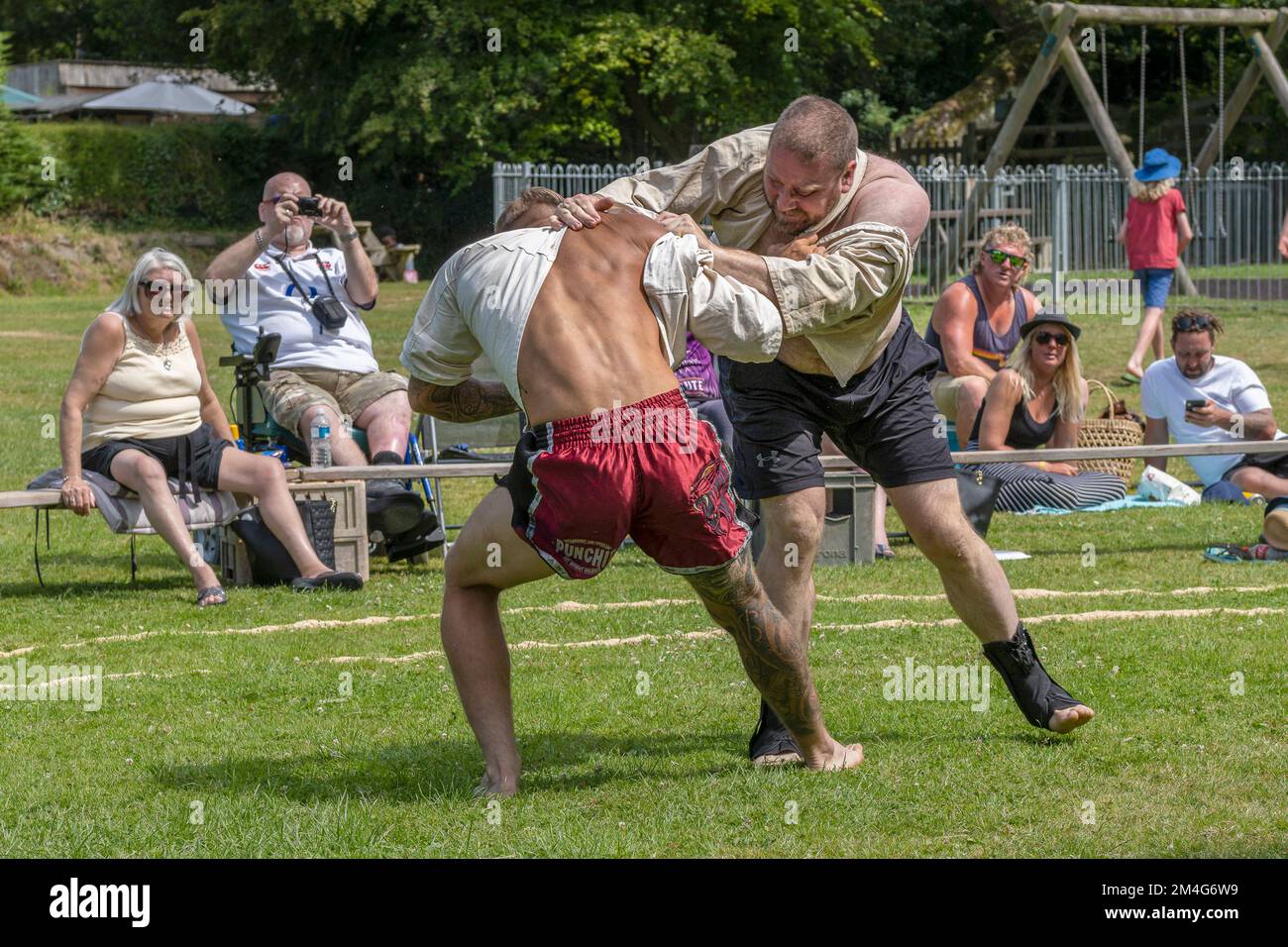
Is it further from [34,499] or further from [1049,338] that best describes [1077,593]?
[34,499]

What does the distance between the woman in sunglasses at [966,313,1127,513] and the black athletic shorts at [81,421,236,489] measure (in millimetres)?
4372

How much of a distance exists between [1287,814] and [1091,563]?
4203mm

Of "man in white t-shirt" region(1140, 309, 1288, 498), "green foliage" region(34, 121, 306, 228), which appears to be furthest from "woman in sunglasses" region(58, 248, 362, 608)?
"green foliage" region(34, 121, 306, 228)

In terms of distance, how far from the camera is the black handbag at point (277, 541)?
26.9 feet

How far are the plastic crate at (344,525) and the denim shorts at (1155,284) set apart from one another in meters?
10.2

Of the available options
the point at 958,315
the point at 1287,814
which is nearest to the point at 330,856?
the point at 1287,814

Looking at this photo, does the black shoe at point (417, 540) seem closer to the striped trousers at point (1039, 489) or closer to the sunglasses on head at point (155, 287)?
the sunglasses on head at point (155, 287)

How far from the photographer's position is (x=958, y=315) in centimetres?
1017

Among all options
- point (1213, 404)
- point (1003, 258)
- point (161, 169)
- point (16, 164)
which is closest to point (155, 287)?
point (1003, 258)

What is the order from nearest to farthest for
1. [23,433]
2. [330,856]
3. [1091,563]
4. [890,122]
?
[330,856]
[1091,563]
[23,433]
[890,122]

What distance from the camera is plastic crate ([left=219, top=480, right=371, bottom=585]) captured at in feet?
27.7

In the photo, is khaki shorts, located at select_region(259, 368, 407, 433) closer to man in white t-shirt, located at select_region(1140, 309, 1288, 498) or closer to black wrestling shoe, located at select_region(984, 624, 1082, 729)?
man in white t-shirt, located at select_region(1140, 309, 1288, 498)

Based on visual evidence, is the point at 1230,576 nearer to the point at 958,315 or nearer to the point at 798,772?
the point at 958,315

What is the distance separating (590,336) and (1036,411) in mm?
6181
